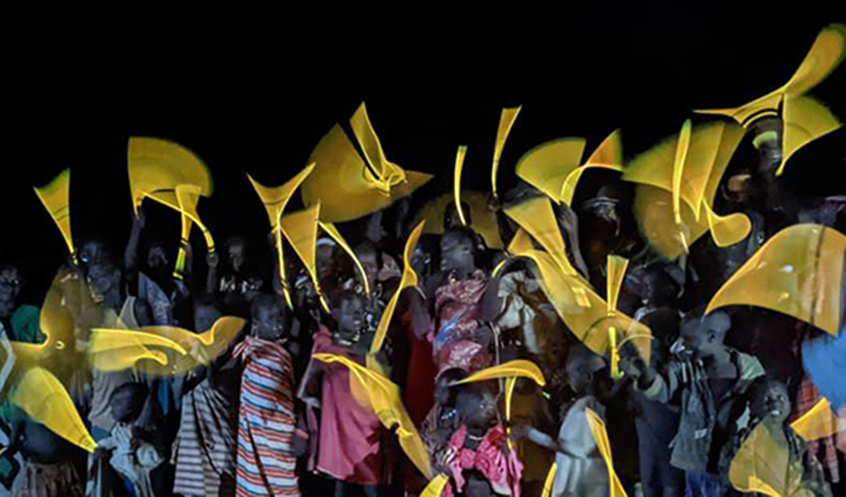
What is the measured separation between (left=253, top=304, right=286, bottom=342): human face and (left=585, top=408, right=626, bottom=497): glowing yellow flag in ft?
3.37

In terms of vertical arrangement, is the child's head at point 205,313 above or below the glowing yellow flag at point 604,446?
above

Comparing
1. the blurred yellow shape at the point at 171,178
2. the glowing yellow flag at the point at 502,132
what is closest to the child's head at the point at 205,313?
the blurred yellow shape at the point at 171,178

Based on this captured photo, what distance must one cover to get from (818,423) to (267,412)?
1.70 m

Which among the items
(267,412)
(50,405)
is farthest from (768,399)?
(50,405)

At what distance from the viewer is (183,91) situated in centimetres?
344

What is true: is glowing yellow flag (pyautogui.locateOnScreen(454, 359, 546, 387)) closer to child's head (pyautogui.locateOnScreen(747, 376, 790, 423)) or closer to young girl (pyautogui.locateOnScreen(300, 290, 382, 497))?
young girl (pyautogui.locateOnScreen(300, 290, 382, 497))

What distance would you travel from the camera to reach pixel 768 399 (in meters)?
2.91

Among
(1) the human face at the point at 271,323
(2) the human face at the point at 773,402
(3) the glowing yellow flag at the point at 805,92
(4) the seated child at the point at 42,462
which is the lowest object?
(4) the seated child at the point at 42,462

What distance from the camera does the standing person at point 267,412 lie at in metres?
3.26

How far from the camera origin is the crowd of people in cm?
295

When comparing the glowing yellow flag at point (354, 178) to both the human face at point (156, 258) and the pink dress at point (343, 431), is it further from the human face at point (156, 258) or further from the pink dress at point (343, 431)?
the human face at point (156, 258)

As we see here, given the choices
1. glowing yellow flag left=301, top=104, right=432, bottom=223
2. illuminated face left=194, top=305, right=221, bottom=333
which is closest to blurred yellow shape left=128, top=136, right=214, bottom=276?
illuminated face left=194, top=305, right=221, bottom=333

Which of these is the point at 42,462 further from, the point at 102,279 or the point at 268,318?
the point at 268,318

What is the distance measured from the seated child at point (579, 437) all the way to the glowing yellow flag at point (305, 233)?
862mm
